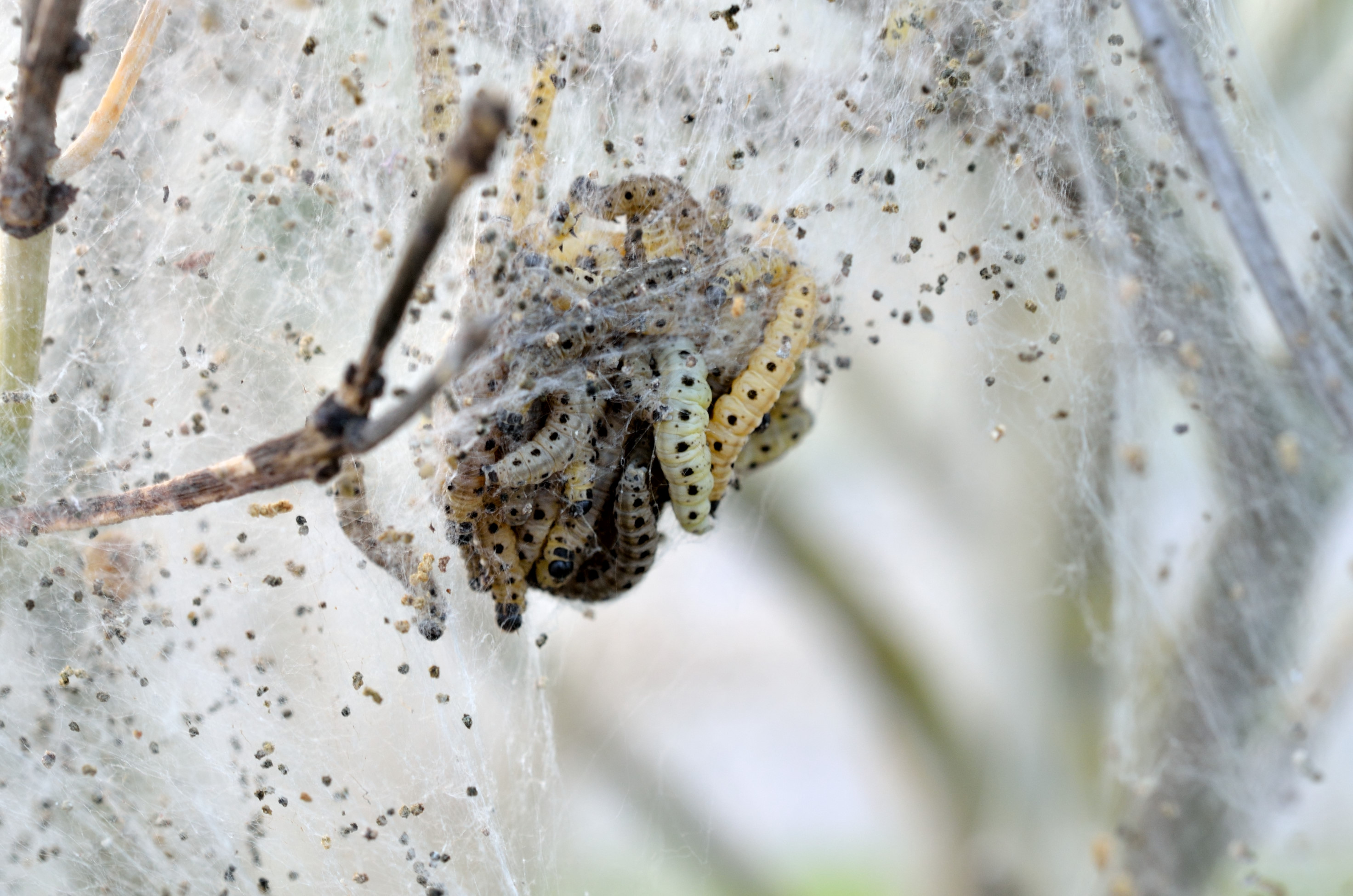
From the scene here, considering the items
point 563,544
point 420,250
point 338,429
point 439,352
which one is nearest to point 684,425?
point 563,544

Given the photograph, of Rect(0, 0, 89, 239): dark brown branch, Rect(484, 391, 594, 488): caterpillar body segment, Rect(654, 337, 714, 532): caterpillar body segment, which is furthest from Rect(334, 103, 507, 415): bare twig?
Rect(654, 337, 714, 532): caterpillar body segment

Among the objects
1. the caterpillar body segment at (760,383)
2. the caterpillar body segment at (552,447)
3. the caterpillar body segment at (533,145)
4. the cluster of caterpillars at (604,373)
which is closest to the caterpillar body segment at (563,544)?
the cluster of caterpillars at (604,373)

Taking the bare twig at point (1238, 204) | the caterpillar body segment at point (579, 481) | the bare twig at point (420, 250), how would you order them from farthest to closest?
1. the caterpillar body segment at point (579, 481)
2. the bare twig at point (1238, 204)
3. the bare twig at point (420, 250)

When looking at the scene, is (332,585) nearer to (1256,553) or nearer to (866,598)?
(1256,553)

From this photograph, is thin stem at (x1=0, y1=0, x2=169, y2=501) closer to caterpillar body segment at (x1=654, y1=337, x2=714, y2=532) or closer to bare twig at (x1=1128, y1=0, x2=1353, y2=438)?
caterpillar body segment at (x1=654, y1=337, x2=714, y2=532)

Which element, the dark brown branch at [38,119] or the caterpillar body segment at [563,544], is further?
the caterpillar body segment at [563,544]

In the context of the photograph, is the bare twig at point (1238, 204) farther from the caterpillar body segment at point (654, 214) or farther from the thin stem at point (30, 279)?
the thin stem at point (30, 279)
